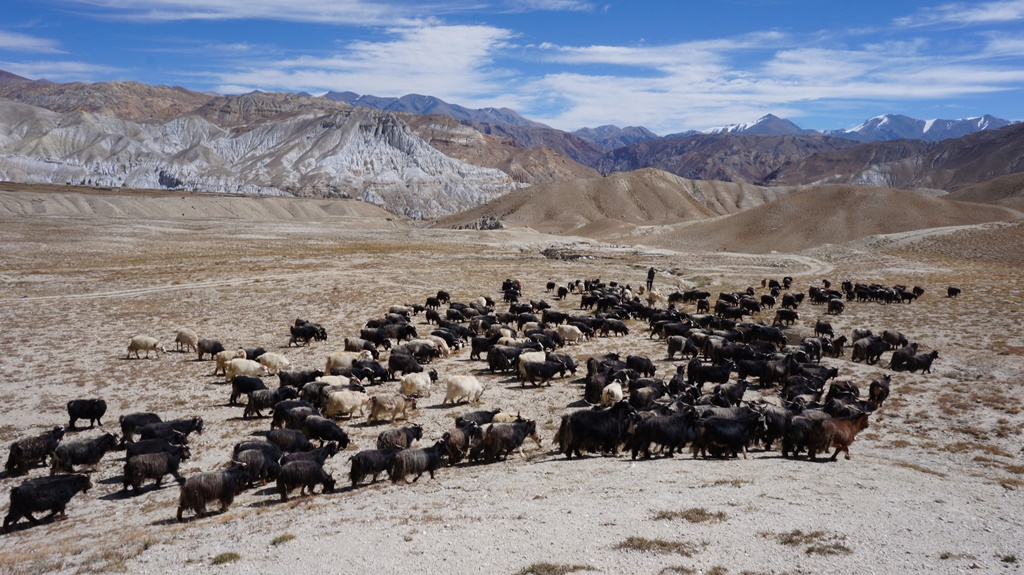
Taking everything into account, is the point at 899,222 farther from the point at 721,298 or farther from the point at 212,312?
the point at 212,312

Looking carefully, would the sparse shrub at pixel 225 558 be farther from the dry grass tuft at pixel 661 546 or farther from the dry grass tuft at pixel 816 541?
the dry grass tuft at pixel 816 541

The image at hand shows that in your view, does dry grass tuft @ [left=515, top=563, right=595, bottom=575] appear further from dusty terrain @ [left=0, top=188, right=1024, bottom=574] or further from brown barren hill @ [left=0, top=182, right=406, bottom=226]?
brown barren hill @ [left=0, top=182, right=406, bottom=226]

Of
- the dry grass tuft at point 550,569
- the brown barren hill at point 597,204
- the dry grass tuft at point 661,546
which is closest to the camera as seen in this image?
the dry grass tuft at point 550,569

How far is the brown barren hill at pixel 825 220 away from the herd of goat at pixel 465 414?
246 feet

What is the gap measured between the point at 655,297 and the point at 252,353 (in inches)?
979

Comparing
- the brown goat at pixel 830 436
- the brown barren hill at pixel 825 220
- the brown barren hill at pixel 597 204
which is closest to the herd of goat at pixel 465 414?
the brown goat at pixel 830 436

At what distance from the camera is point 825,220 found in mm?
99562

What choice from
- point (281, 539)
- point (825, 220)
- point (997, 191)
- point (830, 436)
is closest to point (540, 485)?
point (281, 539)

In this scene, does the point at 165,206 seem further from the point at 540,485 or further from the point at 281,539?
the point at 540,485

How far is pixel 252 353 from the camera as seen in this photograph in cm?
2120

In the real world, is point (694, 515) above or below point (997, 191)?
below

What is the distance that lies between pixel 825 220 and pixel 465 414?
101 m

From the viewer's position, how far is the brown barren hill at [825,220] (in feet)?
307

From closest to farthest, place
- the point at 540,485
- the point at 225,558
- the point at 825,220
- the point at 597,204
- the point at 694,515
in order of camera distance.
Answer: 1. the point at 225,558
2. the point at 694,515
3. the point at 540,485
4. the point at 825,220
5. the point at 597,204
